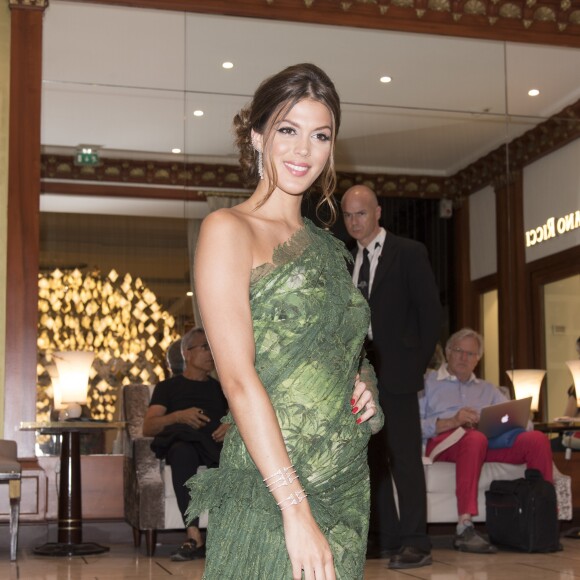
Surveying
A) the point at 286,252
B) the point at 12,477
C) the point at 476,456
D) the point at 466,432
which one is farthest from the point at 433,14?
the point at 286,252

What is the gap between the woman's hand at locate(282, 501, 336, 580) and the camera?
→ 46.9 inches

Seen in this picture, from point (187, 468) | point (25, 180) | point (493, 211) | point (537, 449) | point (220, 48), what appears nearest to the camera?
point (187, 468)

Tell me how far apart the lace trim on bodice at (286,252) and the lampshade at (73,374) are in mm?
4744

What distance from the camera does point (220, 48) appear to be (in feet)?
21.7

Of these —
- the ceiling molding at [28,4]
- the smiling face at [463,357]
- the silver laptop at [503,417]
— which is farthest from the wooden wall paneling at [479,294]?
the ceiling molding at [28,4]

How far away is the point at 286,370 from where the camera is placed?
4.26 feet

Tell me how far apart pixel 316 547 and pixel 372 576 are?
10.8 feet

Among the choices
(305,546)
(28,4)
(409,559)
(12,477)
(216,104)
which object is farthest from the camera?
(216,104)

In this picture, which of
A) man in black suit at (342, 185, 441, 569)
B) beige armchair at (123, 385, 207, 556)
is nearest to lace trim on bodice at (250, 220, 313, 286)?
man in black suit at (342, 185, 441, 569)

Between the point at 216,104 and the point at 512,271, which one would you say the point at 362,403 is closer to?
the point at 216,104

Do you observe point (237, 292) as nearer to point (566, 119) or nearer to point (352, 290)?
point (352, 290)

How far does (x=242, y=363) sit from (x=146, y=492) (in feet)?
14.1

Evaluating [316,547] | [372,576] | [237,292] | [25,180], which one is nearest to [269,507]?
[316,547]

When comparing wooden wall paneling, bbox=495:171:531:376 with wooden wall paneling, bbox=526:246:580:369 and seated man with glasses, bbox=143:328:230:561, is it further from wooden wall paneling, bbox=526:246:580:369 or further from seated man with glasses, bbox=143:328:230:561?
seated man with glasses, bbox=143:328:230:561
